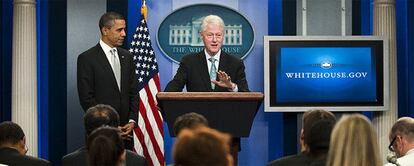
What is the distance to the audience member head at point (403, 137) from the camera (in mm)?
5309

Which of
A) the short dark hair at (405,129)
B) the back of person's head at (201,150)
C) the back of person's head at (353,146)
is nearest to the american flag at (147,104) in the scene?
the short dark hair at (405,129)

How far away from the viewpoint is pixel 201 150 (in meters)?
2.67

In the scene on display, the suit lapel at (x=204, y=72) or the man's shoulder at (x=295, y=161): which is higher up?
the suit lapel at (x=204, y=72)

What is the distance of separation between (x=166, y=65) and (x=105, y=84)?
2132mm

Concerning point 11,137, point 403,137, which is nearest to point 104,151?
point 11,137

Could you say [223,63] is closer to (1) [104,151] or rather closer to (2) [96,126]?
(2) [96,126]

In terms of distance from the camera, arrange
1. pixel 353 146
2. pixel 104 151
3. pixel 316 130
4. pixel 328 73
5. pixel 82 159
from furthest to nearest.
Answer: pixel 328 73 → pixel 82 159 → pixel 316 130 → pixel 104 151 → pixel 353 146

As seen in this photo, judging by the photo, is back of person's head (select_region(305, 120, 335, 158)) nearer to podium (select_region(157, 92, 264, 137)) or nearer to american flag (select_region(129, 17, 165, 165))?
podium (select_region(157, 92, 264, 137))

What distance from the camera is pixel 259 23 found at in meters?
8.96

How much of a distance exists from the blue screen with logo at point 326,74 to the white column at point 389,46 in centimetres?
22

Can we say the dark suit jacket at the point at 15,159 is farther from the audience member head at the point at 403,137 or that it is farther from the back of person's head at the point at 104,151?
the audience member head at the point at 403,137

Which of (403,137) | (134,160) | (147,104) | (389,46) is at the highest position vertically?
(389,46)

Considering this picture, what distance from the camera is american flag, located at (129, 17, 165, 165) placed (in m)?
8.27

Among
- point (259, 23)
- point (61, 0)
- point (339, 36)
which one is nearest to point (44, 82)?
point (61, 0)
